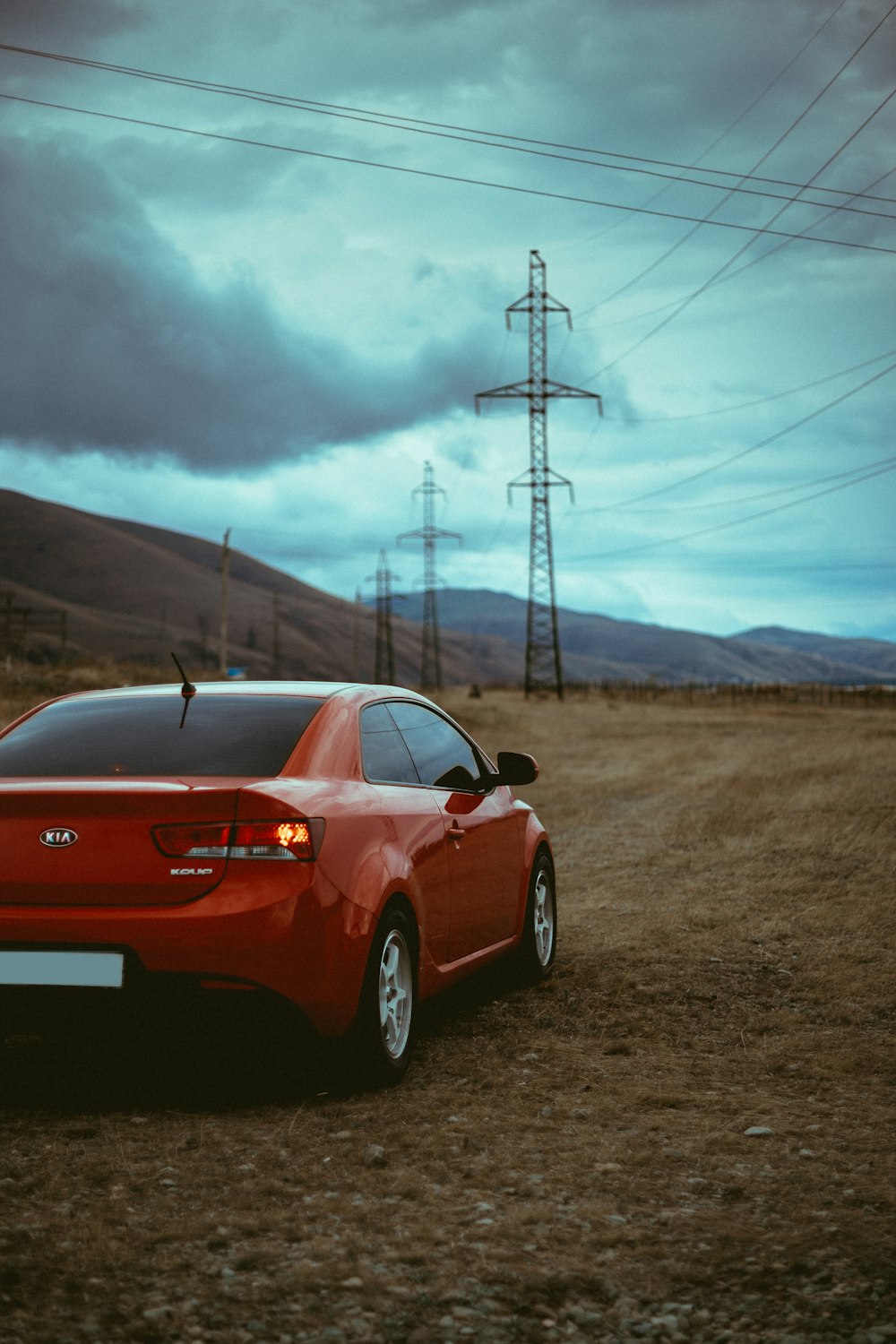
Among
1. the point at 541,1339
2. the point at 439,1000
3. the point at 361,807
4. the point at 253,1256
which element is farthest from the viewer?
the point at 439,1000

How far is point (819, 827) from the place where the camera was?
44.4ft

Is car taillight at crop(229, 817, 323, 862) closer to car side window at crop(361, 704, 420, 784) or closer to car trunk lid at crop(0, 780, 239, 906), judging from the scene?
car trunk lid at crop(0, 780, 239, 906)

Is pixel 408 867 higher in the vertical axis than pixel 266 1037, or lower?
higher

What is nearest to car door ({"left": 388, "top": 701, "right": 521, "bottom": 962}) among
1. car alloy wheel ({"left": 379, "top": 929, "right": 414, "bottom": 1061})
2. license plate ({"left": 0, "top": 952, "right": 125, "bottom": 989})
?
car alloy wheel ({"left": 379, "top": 929, "right": 414, "bottom": 1061})

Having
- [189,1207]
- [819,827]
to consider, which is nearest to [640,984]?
[189,1207]

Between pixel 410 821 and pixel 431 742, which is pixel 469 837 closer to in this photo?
pixel 431 742

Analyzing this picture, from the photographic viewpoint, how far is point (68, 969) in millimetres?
4930

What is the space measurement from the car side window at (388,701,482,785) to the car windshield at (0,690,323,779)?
0.78 meters

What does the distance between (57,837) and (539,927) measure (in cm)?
357

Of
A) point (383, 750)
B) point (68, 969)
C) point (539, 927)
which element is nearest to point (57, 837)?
point (68, 969)

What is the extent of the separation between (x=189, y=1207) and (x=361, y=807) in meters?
1.83

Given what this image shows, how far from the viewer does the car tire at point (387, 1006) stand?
17.4ft

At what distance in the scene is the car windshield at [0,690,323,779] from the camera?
5.45 metres

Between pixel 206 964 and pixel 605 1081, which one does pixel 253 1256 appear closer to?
pixel 206 964
